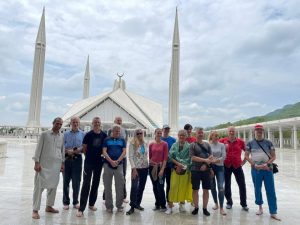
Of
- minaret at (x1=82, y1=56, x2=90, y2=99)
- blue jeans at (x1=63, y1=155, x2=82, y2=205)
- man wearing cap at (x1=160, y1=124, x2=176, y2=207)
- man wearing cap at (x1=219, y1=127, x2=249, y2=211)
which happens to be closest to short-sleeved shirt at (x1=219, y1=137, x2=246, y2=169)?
man wearing cap at (x1=219, y1=127, x2=249, y2=211)

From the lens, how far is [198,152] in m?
3.79

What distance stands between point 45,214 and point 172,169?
5.68 feet

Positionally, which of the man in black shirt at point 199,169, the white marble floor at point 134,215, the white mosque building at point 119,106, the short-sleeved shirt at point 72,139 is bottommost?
the white marble floor at point 134,215

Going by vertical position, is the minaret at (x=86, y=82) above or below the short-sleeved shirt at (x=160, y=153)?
above

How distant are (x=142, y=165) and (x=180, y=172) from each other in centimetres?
53

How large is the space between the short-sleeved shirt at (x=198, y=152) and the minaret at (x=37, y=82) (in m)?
32.5

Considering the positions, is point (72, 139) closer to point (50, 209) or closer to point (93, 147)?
point (93, 147)

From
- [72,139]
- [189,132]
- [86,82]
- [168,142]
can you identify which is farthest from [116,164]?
[86,82]

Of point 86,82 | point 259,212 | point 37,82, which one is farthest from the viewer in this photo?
point 86,82

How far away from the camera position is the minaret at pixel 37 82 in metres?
33.4

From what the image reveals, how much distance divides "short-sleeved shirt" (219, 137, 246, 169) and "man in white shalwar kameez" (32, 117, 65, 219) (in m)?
2.38

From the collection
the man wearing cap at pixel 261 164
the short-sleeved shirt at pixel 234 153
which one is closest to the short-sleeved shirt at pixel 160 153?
the short-sleeved shirt at pixel 234 153

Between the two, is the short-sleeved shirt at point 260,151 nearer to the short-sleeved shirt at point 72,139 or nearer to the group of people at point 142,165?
the group of people at point 142,165

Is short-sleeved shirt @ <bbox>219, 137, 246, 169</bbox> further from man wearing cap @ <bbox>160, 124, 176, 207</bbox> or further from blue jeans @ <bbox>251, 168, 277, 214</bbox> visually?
man wearing cap @ <bbox>160, 124, 176, 207</bbox>
